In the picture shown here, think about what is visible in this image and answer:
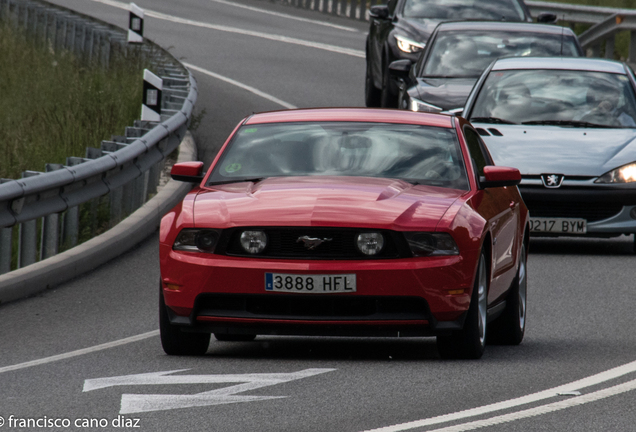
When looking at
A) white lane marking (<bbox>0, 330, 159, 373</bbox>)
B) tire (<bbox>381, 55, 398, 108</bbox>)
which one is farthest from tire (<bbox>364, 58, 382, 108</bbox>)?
white lane marking (<bbox>0, 330, 159, 373</bbox>)

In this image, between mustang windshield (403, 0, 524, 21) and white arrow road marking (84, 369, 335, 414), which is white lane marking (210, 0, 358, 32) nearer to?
mustang windshield (403, 0, 524, 21)

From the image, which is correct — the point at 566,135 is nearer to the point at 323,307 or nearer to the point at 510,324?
the point at 510,324

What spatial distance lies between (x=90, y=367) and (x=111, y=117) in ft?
32.5

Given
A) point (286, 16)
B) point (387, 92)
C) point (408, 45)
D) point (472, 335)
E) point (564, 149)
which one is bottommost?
point (286, 16)

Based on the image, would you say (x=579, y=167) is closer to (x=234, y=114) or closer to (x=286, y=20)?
(x=234, y=114)

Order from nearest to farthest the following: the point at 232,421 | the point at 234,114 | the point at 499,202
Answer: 1. the point at 232,421
2. the point at 499,202
3. the point at 234,114

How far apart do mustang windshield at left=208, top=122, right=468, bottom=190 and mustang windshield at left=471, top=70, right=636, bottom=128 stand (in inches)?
202

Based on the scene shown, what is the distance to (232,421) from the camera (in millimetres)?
6273

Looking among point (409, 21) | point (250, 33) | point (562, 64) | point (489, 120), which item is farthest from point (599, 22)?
point (489, 120)

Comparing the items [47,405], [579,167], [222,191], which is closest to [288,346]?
[222,191]

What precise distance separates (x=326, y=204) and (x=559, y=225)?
18.9 feet

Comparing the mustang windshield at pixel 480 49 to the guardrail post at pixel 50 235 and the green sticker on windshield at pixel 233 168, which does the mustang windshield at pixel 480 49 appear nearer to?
the guardrail post at pixel 50 235

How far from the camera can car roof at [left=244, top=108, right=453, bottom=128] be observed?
30.1 ft

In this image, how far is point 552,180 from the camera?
43.0 ft
